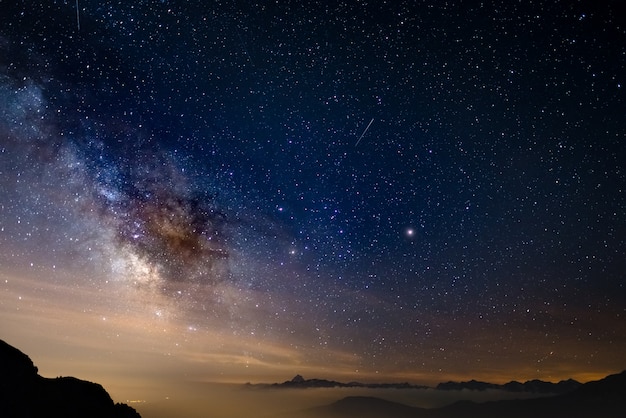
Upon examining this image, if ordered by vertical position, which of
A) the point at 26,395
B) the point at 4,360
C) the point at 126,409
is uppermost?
the point at 4,360

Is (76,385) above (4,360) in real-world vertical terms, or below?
below

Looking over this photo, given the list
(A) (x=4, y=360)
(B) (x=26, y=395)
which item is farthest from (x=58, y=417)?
(A) (x=4, y=360)

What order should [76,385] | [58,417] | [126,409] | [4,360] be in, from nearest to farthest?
[4,360]
[58,417]
[76,385]
[126,409]

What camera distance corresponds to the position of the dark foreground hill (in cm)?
3369

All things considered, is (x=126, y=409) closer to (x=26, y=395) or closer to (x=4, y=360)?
(x=26, y=395)

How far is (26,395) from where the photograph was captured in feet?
119

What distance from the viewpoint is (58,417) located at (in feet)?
128

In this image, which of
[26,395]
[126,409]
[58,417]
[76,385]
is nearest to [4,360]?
[26,395]

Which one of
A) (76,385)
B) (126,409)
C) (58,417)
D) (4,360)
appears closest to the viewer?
(4,360)

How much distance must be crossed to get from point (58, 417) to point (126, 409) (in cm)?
1026

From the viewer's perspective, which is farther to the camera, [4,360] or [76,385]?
[76,385]

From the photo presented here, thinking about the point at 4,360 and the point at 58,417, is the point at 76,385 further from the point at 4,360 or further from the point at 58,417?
the point at 4,360

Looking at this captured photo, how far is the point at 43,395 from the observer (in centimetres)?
3909

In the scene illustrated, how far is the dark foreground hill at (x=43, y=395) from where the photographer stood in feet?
111
